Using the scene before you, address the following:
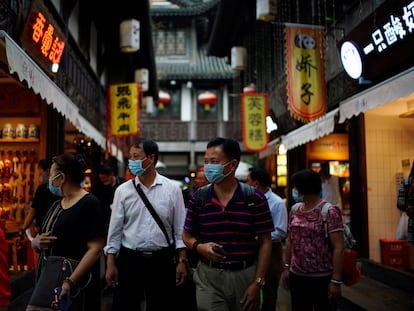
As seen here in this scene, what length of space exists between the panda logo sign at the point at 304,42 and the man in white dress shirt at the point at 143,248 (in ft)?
23.5

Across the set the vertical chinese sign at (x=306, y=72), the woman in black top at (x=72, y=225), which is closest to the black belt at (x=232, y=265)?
the woman in black top at (x=72, y=225)

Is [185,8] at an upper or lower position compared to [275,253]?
upper

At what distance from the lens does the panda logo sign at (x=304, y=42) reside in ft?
35.0

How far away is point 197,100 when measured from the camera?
3044 centimetres

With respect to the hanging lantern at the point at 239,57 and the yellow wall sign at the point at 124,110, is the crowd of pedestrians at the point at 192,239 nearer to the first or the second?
the yellow wall sign at the point at 124,110

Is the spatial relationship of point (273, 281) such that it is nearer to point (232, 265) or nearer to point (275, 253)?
point (275, 253)

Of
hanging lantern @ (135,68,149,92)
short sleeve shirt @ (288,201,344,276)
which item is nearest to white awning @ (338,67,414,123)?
short sleeve shirt @ (288,201,344,276)

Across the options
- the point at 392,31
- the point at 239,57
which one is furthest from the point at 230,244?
the point at 239,57

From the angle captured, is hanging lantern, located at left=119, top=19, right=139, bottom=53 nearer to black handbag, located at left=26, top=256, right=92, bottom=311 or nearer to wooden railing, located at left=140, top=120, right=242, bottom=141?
black handbag, located at left=26, top=256, right=92, bottom=311

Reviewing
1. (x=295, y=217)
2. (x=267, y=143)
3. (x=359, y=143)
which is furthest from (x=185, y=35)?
(x=295, y=217)

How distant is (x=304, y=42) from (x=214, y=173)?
26.1 ft

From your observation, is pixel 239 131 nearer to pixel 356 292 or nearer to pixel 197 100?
pixel 197 100

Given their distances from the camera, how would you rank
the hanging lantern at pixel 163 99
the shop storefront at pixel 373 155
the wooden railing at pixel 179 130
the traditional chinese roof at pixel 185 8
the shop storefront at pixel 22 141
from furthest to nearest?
the traditional chinese roof at pixel 185 8, the hanging lantern at pixel 163 99, the wooden railing at pixel 179 130, the shop storefront at pixel 22 141, the shop storefront at pixel 373 155

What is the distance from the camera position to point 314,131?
10.8 meters
